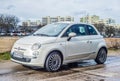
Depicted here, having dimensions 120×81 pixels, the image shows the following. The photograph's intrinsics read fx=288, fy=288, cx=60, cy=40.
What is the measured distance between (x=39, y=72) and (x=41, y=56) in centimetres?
59

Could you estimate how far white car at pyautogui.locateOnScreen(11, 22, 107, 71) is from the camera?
918 centimetres

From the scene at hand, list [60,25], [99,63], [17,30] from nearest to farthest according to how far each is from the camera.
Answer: [60,25], [99,63], [17,30]

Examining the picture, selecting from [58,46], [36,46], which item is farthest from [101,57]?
[36,46]

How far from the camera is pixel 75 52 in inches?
408

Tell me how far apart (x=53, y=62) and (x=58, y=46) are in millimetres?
562

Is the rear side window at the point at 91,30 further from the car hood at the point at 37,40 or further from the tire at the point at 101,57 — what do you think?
the car hood at the point at 37,40

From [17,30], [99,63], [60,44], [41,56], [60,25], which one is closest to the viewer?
[41,56]

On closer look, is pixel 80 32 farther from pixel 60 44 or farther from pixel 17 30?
pixel 17 30

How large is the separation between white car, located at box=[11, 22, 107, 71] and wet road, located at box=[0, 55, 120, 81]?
34 centimetres

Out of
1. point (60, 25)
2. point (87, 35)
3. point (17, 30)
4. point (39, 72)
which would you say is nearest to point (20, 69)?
point (39, 72)

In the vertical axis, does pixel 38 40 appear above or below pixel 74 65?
above

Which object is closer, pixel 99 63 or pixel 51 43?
pixel 51 43

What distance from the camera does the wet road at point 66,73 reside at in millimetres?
8492

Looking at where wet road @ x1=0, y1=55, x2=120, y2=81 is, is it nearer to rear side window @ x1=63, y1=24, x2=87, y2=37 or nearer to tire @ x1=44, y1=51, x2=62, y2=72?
tire @ x1=44, y1=51, x2=62, y2=72
